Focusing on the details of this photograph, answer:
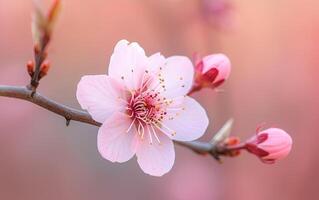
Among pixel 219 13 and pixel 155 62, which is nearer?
pixel 155 62

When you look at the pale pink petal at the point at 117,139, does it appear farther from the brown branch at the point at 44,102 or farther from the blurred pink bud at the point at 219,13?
the blurred pink bud at the point at 219,13

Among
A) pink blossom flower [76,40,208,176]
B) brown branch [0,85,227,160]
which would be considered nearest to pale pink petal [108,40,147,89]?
pink blossom flower [76,40,208,176]

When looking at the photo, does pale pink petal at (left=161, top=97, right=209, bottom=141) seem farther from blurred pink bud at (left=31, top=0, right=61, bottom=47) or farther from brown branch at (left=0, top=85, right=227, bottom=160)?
blurred pink bud at (left=31, top=0, right=61, bottom=47)

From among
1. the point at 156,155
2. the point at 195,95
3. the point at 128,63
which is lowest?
the point at 195,95

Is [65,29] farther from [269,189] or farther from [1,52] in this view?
[269,189]

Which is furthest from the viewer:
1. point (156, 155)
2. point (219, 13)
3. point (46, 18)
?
point (219, 13)

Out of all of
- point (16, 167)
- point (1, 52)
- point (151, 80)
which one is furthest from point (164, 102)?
point (1, 52)

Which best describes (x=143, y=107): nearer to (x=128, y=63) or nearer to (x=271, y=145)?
(x=128, y=63)

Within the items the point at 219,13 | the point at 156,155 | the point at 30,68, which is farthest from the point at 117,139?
the point at 219,13
